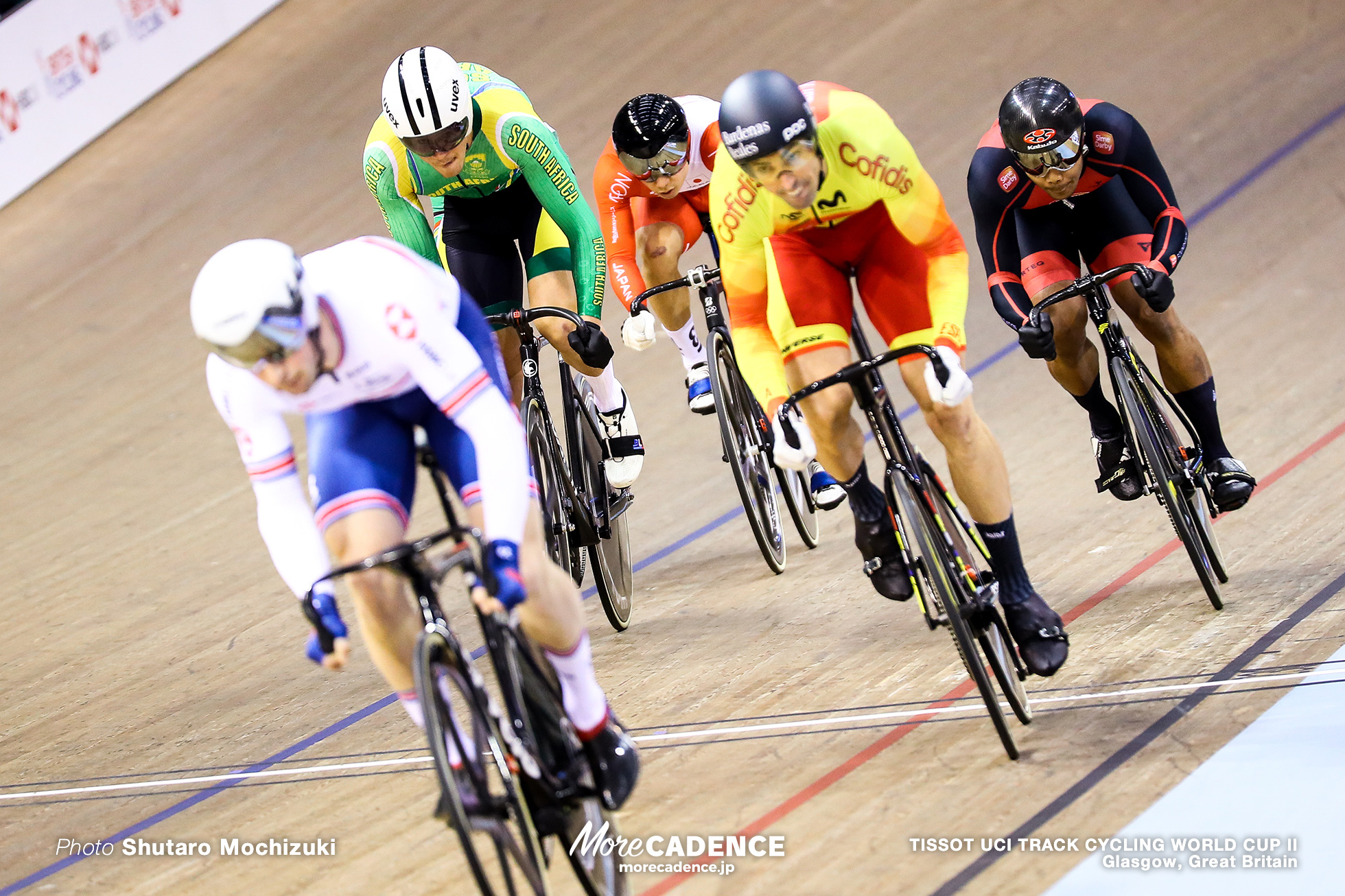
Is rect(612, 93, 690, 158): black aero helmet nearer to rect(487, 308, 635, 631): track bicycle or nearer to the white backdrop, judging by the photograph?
rect(487, 308, 635, 631): track bicycle

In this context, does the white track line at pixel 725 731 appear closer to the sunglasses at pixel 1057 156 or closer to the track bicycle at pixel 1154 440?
the track bicycle at pixel 1154 440

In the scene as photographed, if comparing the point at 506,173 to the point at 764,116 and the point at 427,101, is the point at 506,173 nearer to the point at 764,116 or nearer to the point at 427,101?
the point at 427,101

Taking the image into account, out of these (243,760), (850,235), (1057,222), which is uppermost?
(850,235)

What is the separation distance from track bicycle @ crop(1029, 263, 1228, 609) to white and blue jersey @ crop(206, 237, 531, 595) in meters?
1.75

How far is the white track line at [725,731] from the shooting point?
121 inches

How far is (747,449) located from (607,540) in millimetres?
606

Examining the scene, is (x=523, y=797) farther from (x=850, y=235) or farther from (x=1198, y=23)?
(x=1198, y=23)

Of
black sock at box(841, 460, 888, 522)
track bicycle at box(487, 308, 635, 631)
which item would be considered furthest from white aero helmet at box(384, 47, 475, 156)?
black sock at box(841, 460, 888, 522)

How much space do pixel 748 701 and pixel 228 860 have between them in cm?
134

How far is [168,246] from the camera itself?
8977 mm

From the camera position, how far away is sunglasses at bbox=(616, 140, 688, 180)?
4422mm

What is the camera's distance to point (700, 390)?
16.3 ft

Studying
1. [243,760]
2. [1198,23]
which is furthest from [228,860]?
[1198,23]

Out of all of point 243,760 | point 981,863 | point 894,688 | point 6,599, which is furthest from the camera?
point 6,599
